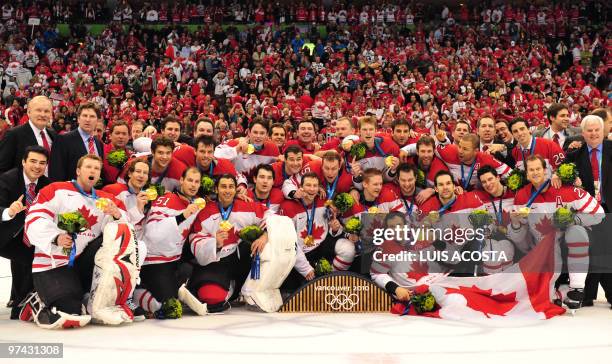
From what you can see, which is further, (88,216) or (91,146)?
(91,146)

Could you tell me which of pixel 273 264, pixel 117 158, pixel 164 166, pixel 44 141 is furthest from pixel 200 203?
pixel 44 141

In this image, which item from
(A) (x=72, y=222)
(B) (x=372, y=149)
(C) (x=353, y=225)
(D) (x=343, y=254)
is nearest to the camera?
(A) (x=72, y=222)

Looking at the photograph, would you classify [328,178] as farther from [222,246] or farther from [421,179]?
[222,246]

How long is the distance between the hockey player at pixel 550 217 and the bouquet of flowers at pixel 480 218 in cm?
27

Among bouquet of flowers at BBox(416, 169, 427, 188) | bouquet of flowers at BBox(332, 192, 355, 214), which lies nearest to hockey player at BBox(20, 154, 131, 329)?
bouquet of flowers at BBox(332, 192, 355, 214)

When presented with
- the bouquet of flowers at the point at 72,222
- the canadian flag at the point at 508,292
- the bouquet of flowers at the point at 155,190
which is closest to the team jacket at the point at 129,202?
the bouquet of flowers at the point at 155,190

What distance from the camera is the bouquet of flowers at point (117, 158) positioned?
726cm

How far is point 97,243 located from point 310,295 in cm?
186

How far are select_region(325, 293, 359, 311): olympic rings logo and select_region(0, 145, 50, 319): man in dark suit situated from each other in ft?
8.28

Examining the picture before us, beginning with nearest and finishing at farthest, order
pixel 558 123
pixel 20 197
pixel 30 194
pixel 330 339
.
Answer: pixel 330 339
pixel 20 197
pixel 30 194
pixel 558 123

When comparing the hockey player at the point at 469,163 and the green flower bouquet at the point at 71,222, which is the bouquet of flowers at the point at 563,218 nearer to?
the hockey player at the point at 469,163

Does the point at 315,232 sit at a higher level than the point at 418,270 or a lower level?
higher

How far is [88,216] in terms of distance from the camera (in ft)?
20.6

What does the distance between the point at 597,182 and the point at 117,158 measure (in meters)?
4.44
